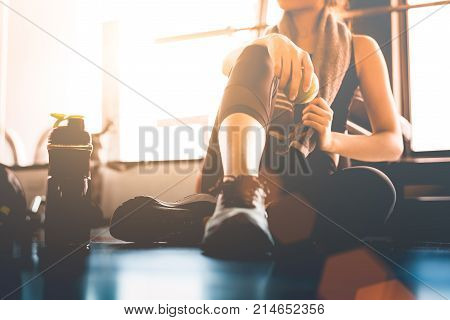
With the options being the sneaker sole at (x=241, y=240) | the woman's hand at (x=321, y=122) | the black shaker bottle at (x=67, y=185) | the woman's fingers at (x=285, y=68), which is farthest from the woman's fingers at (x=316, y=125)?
the black shaker bottle at (x=67, y=185)

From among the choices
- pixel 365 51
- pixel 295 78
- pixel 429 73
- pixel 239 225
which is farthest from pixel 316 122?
pixel 239 225

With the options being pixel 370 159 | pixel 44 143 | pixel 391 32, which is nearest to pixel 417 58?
pixel 391 32

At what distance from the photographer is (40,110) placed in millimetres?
1340

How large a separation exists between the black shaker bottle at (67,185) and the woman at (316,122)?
17 centimetres

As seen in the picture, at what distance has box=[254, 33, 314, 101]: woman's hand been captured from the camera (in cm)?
104

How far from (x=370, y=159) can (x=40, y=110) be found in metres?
0.98

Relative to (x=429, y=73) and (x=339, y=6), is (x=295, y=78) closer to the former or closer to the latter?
(x=339, y=6)

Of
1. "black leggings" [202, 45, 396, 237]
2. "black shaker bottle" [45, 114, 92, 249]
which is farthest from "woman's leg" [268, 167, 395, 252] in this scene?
"black shaker bottle" [45, 114, 92, 249]

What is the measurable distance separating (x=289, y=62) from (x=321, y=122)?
17 cm

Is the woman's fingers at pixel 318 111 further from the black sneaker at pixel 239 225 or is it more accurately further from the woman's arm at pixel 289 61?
the black sneaker at pixel 239 225

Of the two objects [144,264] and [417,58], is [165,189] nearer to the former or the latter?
[144,264]

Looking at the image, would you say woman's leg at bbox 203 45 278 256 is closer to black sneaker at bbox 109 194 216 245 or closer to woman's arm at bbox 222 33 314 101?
woman's arm at bbox 222 33 314 101

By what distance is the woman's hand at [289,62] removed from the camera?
1039 mm

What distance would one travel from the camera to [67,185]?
0.92m
